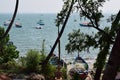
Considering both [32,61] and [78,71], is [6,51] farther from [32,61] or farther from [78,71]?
[32,61]

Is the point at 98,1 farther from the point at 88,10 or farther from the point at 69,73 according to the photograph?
the point at 69,73

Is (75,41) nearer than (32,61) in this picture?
Yes

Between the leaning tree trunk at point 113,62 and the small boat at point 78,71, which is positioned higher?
the leaning tree trunk at point 113,62

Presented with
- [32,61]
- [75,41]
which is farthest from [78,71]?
[75,41]

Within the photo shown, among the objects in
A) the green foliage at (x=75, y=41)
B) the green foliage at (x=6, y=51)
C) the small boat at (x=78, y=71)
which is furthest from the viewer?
the green foliage at (x=6, y=51)

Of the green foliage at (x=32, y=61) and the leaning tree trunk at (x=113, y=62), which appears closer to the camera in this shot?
the leaning tree trunk at (x=113, y=62)

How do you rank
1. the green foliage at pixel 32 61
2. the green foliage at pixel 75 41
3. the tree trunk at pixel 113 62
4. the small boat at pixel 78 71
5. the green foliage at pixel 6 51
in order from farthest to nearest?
1. the green foliage at pixel 6 51
2. the small boat at pixel 78 71
3. the green foliage at pixel 32 61
4. the green foliage at pixel 75 41
5. the tree trunk at pixel 113 62

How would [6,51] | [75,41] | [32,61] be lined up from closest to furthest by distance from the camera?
[75,41]
[32,61]
[6,51]

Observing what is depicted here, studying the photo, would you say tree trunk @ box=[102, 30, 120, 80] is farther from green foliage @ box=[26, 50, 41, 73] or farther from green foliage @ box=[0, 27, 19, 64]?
green foliage @ box=[0, 27, 19, 64]

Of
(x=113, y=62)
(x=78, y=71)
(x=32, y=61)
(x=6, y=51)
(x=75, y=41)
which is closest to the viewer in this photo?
(x=113, y=62)

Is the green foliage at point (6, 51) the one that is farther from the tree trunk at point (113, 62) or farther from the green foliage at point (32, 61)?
the tree trunk at point (113, 62)

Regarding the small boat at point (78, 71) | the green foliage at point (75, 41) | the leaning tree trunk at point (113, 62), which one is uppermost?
the leaning tree trunk at point (113, 62)

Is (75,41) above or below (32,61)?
above

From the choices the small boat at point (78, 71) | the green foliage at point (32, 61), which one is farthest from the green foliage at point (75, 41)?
the green foliage at point (32, 61)
